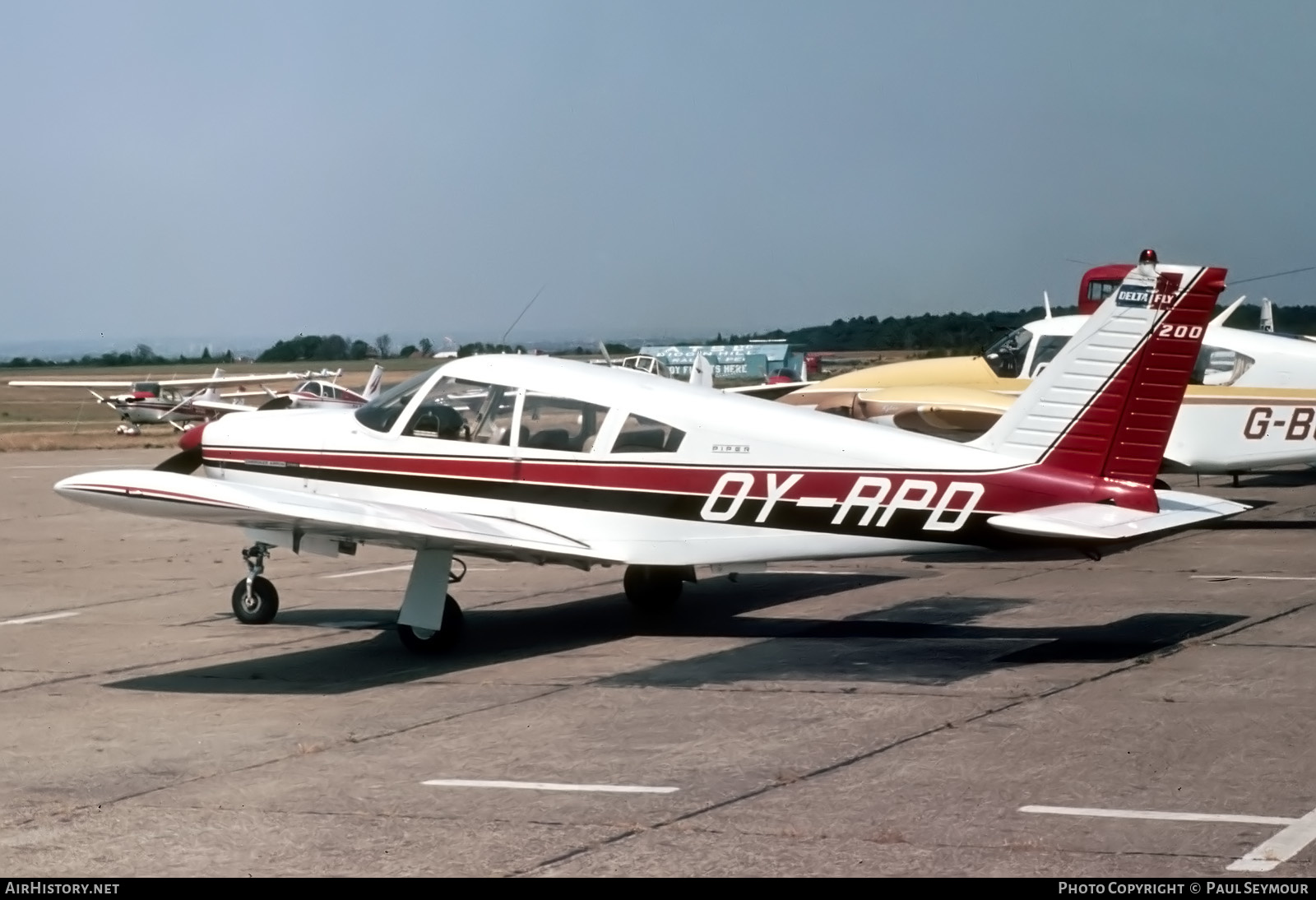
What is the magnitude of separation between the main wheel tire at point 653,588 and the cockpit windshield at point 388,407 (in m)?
2.19

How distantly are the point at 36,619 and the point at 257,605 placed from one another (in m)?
1.97

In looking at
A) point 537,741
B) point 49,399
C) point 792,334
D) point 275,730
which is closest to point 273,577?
point 275,730

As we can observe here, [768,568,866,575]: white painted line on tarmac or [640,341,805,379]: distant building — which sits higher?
[640,341,805,379]: distant building

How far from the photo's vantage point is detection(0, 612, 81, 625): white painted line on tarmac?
12.1 m

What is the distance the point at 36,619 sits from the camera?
40.3 feet

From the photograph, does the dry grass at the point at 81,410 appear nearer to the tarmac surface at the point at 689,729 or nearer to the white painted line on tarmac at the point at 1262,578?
the tarmac surface at the point at 689,729

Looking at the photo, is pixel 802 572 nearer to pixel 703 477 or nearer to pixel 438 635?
pixel 703 477

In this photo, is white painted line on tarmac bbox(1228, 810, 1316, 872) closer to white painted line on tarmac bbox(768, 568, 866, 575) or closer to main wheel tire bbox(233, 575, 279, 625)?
main wheel tire bbox(233, 575, 279, 625)

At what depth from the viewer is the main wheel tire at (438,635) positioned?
33.7ft

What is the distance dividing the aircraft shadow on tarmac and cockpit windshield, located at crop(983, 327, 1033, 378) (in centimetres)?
648

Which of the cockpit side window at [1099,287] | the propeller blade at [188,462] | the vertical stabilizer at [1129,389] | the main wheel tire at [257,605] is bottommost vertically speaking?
the main wheel tire at [257,605]

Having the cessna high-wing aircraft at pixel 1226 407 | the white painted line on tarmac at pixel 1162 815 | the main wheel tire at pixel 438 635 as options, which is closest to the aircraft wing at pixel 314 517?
the main wheel tire at pixel 438 635

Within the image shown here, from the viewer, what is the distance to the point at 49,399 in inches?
3322

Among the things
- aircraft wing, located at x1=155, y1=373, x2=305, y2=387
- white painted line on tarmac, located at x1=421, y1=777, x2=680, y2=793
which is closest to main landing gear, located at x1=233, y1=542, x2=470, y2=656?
white painted line on tarmac, located at x1=421, y1=777, x2=680, y2=793
